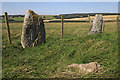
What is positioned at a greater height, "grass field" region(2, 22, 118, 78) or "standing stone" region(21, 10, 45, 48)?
"standing stone" region(21, 10, 45, 48)

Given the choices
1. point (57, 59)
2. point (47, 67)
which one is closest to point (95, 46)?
point (57, 59)

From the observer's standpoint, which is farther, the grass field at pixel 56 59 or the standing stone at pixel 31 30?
the standing stone at pixel 31 30

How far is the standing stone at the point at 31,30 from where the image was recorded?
23.5ft

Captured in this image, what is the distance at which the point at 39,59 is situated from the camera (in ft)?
18.2

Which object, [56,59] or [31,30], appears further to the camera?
[31,30]

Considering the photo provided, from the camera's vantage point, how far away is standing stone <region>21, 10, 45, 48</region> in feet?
23.5

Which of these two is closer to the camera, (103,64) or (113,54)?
(103,64)

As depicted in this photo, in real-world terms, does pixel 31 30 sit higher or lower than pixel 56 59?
higher

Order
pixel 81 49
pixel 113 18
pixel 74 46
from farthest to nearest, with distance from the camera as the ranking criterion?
pixel 113 18 < pixel 74 46 < pixel 81 49

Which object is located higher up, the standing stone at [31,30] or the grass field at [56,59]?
the standing stone at [31,30]

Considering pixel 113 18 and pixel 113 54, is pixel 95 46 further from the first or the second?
pixel 113 18

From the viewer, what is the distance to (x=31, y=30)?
725 cm

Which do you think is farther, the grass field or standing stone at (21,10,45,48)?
standing stone at (21,10,45,48)

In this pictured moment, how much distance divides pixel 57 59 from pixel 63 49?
91 centimetres
